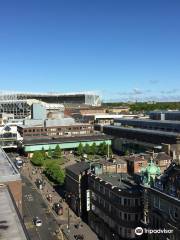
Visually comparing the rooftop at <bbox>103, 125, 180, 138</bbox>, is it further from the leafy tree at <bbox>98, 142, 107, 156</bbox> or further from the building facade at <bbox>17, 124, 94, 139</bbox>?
the leafy tree at <bbox>98, 142, 107, 156</bbox>

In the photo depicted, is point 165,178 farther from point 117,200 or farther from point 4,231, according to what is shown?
point 4,231

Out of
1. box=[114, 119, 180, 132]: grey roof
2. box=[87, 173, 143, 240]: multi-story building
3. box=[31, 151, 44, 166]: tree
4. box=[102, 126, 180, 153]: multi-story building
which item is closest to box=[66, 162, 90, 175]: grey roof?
box=[87, 173, 143, 240]: multi-story building

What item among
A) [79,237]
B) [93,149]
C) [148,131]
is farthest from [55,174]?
[148,131]

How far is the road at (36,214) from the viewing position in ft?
251

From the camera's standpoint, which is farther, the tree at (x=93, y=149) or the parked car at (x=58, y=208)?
the tree at (x=93, y=149)

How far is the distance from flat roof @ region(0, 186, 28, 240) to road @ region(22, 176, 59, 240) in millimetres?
28898

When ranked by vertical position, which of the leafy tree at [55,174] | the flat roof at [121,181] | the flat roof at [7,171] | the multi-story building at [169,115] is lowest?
the leafy tree at [55,174]

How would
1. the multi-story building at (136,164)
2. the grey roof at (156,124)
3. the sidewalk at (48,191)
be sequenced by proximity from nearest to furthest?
the multi-story building at (136,164) < the sidewalk at (48,191) < the grey roof at (156,124)

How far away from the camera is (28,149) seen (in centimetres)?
16375

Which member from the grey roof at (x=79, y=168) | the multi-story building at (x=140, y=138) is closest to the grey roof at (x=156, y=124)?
the multi-story building at (x=140, y=138)

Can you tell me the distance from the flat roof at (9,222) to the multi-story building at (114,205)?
22.4 m

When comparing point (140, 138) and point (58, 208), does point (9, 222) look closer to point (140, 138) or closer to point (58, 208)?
point (58, 208)

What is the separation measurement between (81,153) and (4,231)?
404 feet

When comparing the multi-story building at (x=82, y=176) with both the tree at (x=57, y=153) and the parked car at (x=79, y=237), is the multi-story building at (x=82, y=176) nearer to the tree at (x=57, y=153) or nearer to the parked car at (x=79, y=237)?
the parked car at (x=79, y=237)
